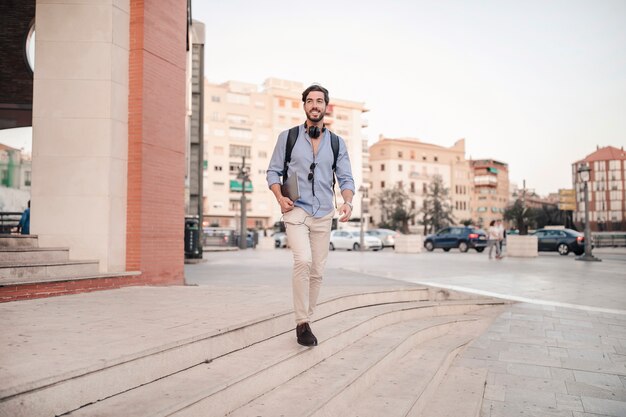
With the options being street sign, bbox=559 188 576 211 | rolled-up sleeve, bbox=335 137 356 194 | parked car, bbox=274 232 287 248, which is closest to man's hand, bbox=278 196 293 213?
rolled-up sleeve, bbox=335 137 356 194

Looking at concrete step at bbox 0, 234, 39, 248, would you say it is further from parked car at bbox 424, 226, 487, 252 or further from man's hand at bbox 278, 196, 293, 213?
→ parked car at bbox 424, 226, 487, 252

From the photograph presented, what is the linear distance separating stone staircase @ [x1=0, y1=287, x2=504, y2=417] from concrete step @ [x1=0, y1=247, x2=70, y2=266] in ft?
11.4

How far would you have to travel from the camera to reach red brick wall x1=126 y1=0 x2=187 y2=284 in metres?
6.99

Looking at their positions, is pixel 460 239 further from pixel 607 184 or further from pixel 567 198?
pixel 607 184

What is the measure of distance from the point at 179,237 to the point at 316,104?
4.75 meters

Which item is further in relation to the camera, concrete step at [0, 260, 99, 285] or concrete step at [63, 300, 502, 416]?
concrete step at [0, 260, 99, 285]

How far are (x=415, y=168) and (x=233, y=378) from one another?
95840 mm

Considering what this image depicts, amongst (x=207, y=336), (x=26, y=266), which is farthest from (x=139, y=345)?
(x=26, y=266)

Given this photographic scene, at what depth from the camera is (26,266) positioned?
5441mm

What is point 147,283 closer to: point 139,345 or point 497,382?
point 139,345

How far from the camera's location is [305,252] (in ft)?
12.0

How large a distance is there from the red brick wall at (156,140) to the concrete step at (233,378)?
337 cm

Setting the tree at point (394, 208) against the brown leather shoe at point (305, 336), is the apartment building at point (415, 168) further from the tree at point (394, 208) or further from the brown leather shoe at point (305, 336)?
the brown leather shoe at point (305, 336)

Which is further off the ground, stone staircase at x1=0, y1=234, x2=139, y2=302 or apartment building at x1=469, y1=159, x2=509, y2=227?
apartment building at x1=469, y1=159, x2=509, y2=227
